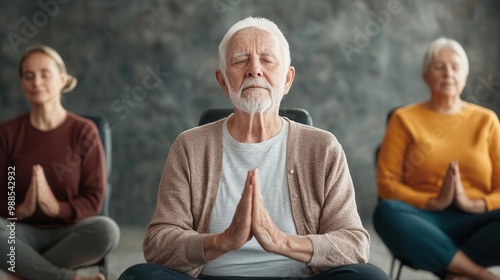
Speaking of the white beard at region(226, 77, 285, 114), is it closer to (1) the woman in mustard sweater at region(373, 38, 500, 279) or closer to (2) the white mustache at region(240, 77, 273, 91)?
(2) the white mustache at region(240, 77, 273, 91)

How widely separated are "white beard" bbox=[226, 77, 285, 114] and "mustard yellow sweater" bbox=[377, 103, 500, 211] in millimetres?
1291

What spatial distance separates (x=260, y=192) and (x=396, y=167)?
1474 mm

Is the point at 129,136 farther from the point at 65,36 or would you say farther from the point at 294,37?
the point at 294,37

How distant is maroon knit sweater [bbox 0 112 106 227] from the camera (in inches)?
118

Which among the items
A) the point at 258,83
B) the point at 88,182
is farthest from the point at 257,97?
the point at 88,182

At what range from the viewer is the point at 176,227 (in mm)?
1897

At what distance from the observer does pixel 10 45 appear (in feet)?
15.5

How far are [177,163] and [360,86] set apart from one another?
3004 millimetres

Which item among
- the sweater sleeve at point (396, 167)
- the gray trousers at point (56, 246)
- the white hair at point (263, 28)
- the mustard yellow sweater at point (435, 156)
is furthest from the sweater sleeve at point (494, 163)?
the gray trousers at point (56, 246)

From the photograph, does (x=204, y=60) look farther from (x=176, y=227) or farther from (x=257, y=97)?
(x=176, y=227)

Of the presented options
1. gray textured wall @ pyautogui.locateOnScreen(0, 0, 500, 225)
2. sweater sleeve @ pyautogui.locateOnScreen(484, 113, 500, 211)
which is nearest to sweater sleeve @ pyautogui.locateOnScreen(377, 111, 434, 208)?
sweater sleeve @ pyautogui.locateOnScreen(484, 113, 500, 211)

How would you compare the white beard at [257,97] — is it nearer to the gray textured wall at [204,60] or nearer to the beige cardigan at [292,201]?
the beige cardigan at [292,201]

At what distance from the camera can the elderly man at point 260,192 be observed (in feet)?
5.99

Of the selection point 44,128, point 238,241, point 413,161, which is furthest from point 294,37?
point 238,241
